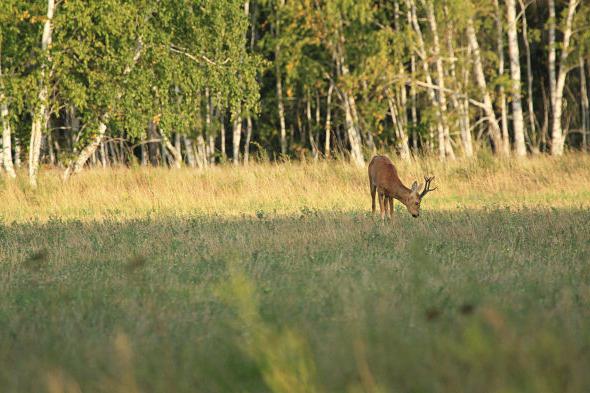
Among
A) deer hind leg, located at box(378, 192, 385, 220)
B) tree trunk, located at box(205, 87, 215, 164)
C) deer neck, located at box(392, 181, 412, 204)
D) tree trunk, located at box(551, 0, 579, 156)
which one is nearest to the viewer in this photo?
deer hind leg, located at box(378, 192, 385, 220)

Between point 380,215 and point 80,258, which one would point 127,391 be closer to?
point 80,258

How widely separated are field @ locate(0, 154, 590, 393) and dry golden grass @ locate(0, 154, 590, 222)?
15.2 inches

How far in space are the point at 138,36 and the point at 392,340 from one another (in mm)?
17989

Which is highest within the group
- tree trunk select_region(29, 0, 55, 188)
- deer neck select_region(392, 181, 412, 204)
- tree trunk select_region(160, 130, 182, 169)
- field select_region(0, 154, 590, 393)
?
tree trunk select_region(29, 0, 55, 188)

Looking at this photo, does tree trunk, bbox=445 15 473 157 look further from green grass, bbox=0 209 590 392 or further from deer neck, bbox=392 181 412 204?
green grass, bbox=0 209 590 392

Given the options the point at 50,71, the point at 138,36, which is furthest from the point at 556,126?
the point at 50,71

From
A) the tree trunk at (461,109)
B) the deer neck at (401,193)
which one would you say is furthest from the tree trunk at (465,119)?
the deer neck at (401,193)

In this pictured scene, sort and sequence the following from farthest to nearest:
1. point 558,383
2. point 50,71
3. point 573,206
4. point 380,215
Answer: point 50,71 → point 573,206 → point 380,215 → point 558,383

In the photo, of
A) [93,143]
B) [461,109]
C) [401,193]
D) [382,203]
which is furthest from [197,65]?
[461,109]

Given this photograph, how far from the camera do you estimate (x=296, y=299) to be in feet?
26.3

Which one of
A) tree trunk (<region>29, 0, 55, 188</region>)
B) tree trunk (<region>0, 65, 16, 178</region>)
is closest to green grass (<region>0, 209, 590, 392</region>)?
tree trunk (<region>29, 0, 55, 188</region>)

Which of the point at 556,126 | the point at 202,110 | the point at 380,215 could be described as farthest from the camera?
the point at 202,110

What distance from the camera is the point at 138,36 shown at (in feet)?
75.6

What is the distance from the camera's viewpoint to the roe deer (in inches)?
584
